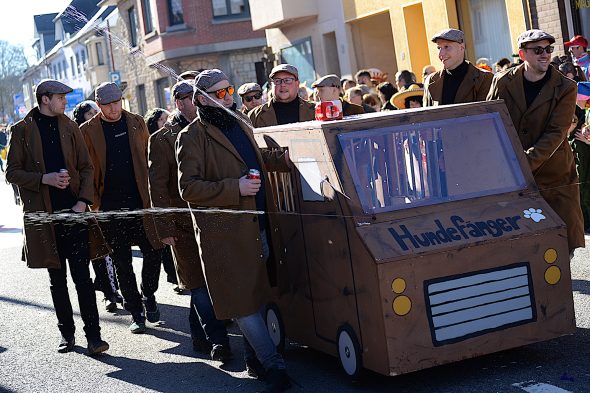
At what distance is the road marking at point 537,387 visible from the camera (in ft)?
20.2

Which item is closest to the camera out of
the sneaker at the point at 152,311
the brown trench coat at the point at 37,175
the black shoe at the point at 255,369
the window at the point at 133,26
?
the black shoe at the point at 255,369

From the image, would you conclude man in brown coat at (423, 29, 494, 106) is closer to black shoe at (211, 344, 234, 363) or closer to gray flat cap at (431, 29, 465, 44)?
gray flat cap at (431, 29, 465, 44)

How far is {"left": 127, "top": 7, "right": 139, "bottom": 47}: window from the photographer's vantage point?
40281 millimetres

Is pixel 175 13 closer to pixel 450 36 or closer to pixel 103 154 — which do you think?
pixel 103 154

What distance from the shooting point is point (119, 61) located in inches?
2112

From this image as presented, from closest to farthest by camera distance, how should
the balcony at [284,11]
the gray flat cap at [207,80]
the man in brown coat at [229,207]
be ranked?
the man in brown coat at [229,207]
the gray flat cap at [207,80]
the balcony at [284,11]

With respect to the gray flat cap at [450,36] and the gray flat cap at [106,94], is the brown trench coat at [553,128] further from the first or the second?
the gray flat cap at [106,94]

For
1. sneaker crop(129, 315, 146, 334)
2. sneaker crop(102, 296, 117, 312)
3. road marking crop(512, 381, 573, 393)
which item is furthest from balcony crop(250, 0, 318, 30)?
road marking crop(512, 381, 573, 393)

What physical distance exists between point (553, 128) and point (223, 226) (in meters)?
2.44

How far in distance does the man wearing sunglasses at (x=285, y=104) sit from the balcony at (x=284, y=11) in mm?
19294

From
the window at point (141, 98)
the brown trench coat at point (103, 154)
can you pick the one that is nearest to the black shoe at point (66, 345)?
the brown trench coat at point (103, 154)

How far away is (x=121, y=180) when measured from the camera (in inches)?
380

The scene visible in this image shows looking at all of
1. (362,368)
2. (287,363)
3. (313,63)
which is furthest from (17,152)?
(313,63)

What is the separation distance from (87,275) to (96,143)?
140 centimetres
